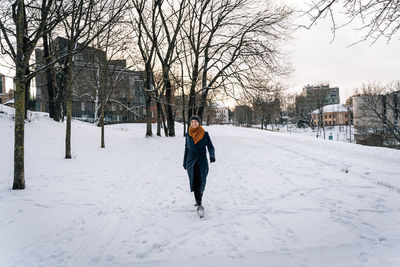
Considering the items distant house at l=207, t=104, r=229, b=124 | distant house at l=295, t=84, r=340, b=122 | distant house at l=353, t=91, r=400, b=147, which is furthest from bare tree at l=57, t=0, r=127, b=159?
distant house at l=295, t=84, r=340, b=122

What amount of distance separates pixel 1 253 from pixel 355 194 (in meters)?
6.51

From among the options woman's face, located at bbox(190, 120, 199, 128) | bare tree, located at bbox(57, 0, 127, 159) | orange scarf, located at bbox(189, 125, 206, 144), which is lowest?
orange scarf, located at bbox(189, 125, 206, 144)

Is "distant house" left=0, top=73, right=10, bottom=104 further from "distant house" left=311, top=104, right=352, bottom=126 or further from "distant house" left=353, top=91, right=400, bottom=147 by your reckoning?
"distant house" left=311, top=104, right=352, bottom=126

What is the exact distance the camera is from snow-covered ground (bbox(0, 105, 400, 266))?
2.90 metres

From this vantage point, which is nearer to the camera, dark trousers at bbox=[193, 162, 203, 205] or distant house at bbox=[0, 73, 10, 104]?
dark trousers at bbox=[193, 162, 203, 205]

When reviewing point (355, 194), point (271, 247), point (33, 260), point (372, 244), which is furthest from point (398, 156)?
point (33, 260)

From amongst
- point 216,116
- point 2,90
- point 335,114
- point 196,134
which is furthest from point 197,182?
point 335,114

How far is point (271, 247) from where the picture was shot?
10.1ft

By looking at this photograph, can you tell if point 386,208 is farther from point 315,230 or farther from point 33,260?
point 33,260

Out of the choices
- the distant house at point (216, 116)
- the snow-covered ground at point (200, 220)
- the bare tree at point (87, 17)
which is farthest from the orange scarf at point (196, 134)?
the distant house at point (216, 116)

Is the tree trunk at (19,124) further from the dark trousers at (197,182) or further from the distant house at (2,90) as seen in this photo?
the distant house at (2,90)

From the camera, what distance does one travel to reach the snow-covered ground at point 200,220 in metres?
2.90

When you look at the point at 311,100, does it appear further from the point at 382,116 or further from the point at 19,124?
the point at 19,124

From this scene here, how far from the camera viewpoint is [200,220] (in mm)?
3945
